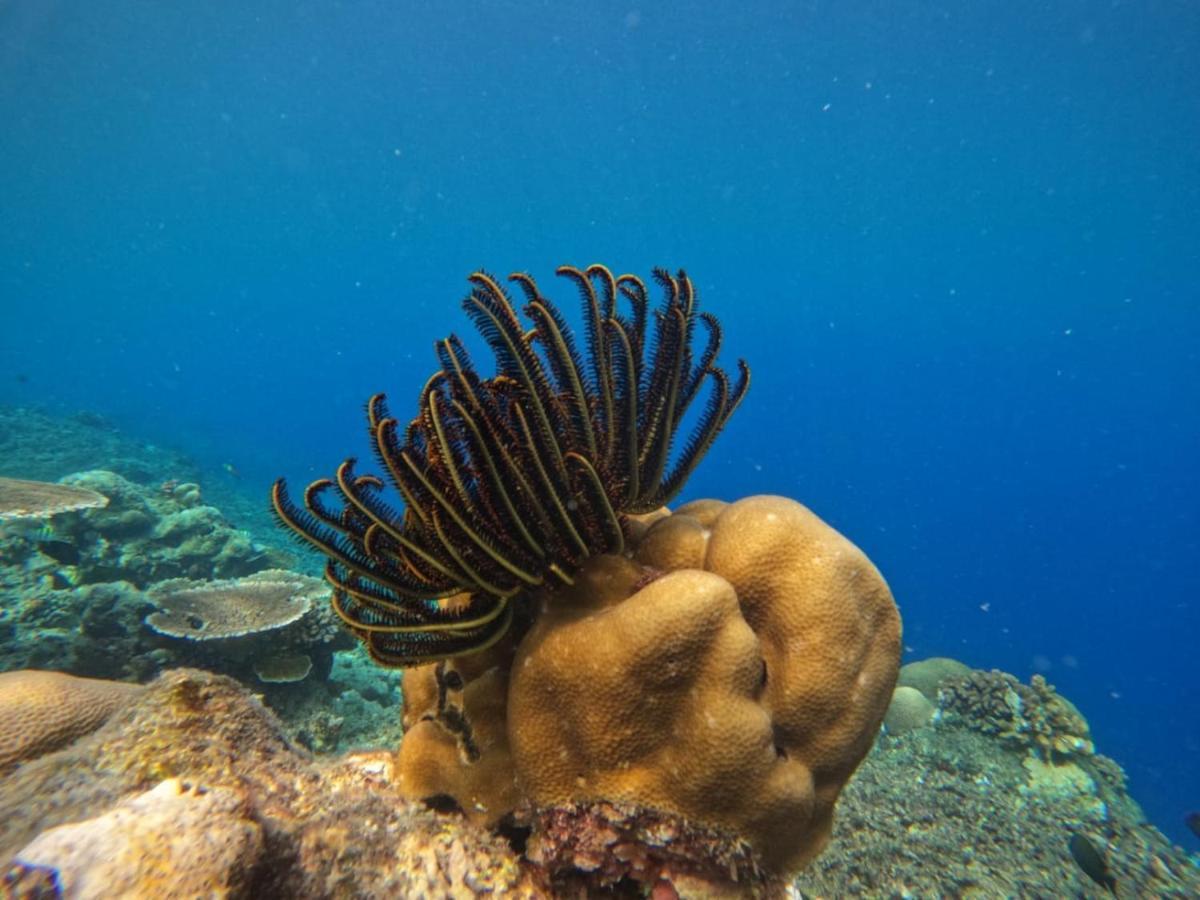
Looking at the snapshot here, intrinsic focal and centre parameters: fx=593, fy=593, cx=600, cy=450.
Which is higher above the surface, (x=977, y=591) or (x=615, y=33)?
(x=615, y=33)

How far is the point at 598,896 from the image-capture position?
3.12 meters

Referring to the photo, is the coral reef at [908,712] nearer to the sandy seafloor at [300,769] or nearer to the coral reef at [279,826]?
the sandy seafloor at [300,769]

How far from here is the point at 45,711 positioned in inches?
154

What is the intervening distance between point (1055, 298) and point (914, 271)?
20189mm

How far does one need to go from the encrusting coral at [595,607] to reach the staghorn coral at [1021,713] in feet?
41.6

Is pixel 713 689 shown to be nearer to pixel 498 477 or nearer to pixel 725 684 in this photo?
pixel 725 684

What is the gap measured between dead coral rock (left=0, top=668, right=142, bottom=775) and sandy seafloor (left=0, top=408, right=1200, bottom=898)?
Answer: 1.2 inches

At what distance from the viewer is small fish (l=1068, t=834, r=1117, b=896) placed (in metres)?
7.65

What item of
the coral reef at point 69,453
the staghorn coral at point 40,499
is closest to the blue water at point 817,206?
the coral reef at point 69,453

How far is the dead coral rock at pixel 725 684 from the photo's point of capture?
3.03 meters

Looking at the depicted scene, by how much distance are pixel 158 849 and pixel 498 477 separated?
6.17 feet

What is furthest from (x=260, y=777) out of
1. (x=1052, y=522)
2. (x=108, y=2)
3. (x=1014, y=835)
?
(x=1052, y=522)

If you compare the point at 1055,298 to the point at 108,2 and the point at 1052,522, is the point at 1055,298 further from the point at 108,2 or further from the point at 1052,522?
the point at 108,2

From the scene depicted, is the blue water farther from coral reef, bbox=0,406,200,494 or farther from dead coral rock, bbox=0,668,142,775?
dead coral rock, bbox=0,668,142,775
